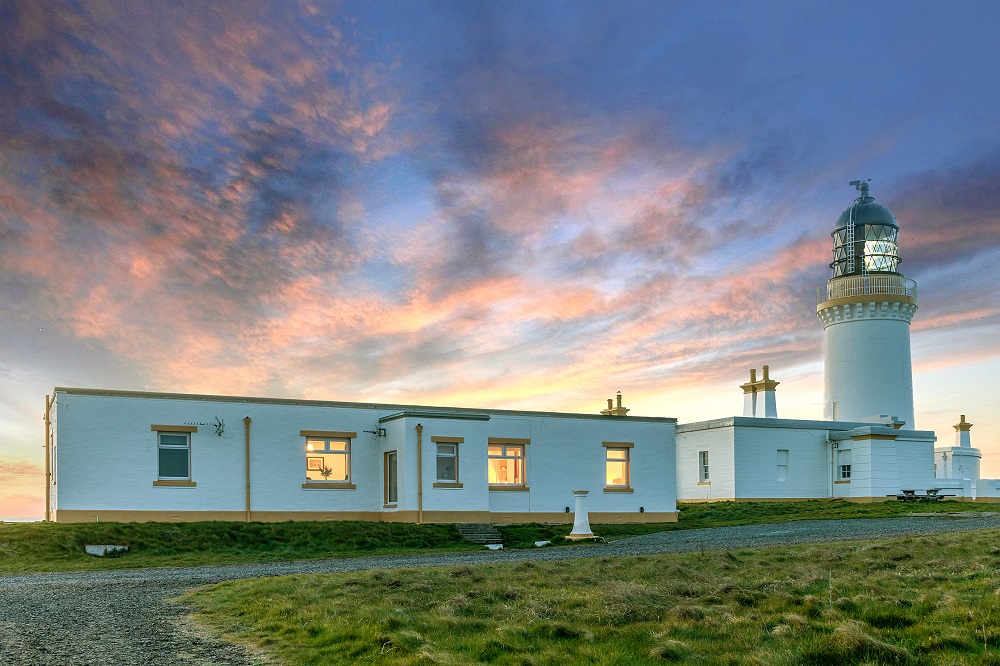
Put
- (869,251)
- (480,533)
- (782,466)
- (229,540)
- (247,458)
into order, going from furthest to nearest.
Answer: (869,251) → (782,466) → (247,458) → (480,533) → (229,540)

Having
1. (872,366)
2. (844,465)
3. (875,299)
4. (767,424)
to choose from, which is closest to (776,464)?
(767,424)

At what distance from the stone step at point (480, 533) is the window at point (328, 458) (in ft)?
12.4

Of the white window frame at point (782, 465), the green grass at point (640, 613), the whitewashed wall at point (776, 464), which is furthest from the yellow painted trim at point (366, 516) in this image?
the green grass at point (640, 613)

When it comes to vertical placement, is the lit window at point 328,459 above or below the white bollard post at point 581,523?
above

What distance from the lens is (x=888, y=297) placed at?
35.5 metres

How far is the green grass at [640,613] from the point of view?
6.12 m

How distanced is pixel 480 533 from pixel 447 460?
2.77 m

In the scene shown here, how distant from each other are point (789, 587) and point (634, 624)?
2.59 meters

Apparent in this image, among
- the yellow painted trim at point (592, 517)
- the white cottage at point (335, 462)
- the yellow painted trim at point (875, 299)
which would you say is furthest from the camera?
the yellow painted trim at point (875, 299)

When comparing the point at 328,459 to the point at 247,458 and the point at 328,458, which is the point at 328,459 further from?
the point at 247,458

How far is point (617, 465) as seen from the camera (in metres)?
27.6

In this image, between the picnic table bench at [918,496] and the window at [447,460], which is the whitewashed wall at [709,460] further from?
the window at [447,460]

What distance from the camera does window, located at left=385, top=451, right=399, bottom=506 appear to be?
2464cm

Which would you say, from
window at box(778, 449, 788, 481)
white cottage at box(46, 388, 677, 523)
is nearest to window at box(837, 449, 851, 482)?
window at box(778, 449, 788, 481)
